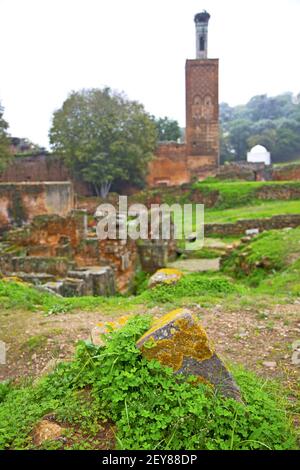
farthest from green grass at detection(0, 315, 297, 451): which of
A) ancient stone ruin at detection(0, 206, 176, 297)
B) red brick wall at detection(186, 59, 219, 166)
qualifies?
red brick wall at detection(186, 59, 219, 166)

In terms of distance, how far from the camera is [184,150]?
33.9 meters

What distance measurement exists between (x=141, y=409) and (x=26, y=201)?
13.0 meters

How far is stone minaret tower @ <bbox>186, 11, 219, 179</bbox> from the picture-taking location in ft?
110

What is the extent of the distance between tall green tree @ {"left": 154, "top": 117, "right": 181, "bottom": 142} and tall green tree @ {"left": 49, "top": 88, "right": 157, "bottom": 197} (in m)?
13.1

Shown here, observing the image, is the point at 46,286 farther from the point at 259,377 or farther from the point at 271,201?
the point at 271,201

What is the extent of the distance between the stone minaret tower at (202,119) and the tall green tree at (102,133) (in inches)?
294

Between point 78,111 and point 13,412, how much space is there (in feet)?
82.6

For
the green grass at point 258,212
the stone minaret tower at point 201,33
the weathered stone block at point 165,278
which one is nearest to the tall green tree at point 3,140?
the green grass at point 258,212

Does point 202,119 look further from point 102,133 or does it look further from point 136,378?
point 136,378

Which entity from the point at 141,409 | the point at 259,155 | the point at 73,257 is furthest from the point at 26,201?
the point at 259,155

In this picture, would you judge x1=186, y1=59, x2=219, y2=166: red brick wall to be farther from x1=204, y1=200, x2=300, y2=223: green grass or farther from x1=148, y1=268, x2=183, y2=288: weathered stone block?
x1=148, y1=268, x2=183, y2=288: weathered stone block

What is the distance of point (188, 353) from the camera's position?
2.54 metres

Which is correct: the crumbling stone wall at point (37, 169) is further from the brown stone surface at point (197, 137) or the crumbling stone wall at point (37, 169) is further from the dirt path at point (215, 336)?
the dirt path at point (215, 336)

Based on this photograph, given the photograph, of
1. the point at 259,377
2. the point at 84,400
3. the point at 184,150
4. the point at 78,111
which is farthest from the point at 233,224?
the point at 184,150
